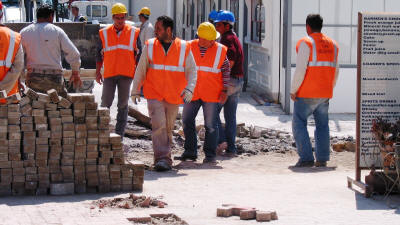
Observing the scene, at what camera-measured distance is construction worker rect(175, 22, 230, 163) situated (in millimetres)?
11484

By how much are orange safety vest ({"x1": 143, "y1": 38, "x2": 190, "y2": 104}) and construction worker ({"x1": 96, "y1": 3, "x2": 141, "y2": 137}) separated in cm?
127

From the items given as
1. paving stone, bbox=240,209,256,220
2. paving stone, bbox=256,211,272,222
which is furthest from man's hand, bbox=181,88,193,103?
paving stone, bbox=256,211,272,222

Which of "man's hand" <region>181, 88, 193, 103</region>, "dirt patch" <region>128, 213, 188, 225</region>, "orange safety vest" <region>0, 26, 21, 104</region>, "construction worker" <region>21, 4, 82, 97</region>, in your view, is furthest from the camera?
"construction worker" <region>21, 4, 82, 97</region>

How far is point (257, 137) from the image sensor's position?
539 inches

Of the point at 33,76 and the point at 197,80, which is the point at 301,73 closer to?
the point at 197,80

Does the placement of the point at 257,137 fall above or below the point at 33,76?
below

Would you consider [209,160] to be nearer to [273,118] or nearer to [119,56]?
[119,56]

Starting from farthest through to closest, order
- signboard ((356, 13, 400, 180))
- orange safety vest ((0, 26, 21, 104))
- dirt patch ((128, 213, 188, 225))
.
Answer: orange safety vest ((0, 26, 21, 104)), signboard ((356, 13, 400, 180)), dirt patch ((128, 213, 188, 225))

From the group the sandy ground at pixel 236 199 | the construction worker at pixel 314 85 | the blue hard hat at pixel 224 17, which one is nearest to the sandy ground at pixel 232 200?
the sandy ground at pixel 236 199

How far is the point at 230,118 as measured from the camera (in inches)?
488

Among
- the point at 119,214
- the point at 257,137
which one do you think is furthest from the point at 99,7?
the point at 119,214

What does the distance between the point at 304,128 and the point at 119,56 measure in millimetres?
2590

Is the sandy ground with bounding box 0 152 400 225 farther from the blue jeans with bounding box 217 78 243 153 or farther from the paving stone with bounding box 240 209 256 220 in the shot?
the blue jeans with bounding box 217 78 243 153

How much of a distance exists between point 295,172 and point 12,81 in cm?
352
